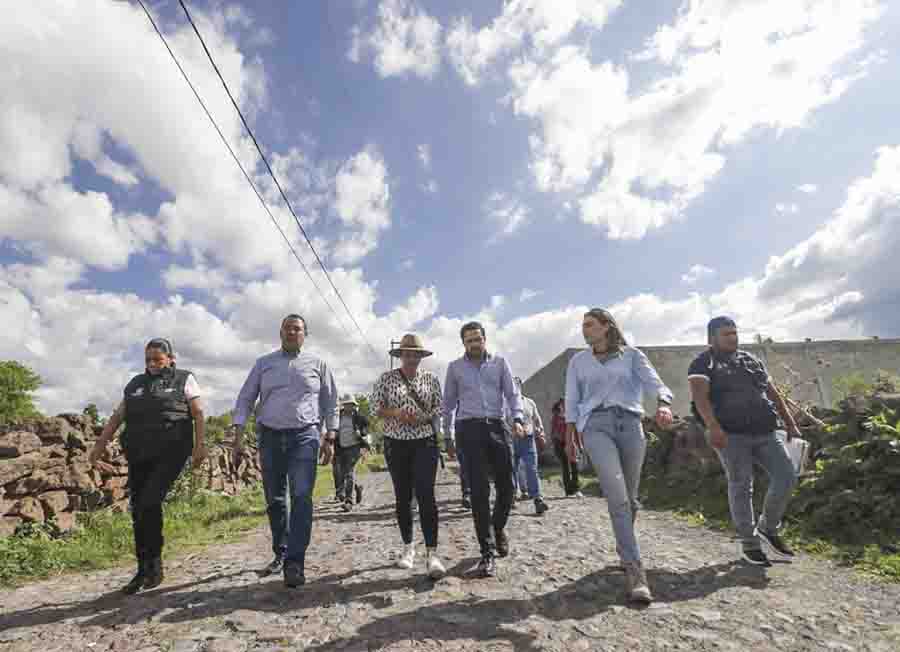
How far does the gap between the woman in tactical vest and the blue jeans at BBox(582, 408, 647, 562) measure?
10.3 ft

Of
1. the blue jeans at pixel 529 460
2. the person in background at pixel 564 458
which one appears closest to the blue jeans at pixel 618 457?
the blue jeans at pixel 529 460

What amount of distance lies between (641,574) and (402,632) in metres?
1.64

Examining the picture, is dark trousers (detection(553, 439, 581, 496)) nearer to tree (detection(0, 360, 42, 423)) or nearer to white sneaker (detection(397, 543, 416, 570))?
white sneaker (detection(397, 543, 416, 570))

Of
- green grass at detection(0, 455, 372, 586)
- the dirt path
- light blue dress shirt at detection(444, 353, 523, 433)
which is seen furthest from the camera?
green grass at detection(0, 455, 372, 586)

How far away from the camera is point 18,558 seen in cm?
506

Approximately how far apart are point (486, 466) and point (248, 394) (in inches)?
86.8

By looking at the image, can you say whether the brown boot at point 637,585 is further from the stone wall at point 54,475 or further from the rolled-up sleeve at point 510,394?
the stone wall at point 54,475

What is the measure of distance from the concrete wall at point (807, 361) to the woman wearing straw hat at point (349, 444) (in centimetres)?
1909

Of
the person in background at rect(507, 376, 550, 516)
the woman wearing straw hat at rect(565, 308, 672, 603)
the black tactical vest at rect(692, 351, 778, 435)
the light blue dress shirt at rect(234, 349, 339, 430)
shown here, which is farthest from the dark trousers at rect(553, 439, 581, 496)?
the light blue dress shirt at rect(234, 349, 339, 430)

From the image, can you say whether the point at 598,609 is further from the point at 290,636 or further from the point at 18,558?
the point at 18,558

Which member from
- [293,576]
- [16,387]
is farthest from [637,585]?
[16,387]

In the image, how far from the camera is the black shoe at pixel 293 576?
3.93m

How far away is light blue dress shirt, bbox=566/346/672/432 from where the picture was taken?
3758 millimetres

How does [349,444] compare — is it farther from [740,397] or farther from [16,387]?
[16,387]
